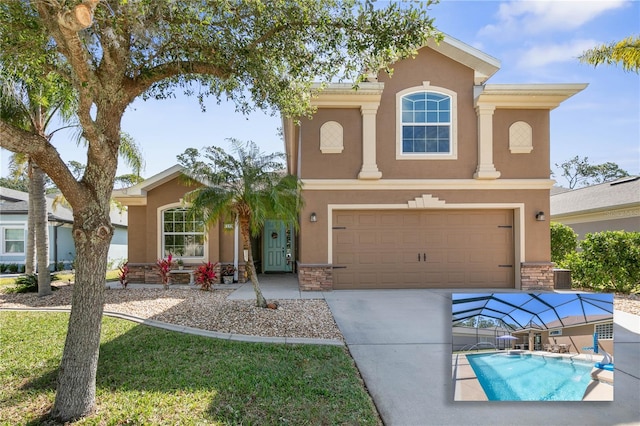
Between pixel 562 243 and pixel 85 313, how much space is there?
577 inches

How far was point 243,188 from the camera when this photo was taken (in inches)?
291

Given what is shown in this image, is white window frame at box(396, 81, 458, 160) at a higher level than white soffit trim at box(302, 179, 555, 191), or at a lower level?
higher

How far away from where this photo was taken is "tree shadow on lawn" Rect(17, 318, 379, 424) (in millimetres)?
3584

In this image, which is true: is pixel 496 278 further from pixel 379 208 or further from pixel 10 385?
pixel 10 385

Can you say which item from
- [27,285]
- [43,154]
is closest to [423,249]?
[43,154]

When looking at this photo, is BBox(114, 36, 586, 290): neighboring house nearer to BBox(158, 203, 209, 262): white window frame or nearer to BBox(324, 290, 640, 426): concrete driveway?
BBox(324, 290, 640, 426): concrete driveway

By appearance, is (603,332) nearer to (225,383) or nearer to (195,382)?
(225,383)

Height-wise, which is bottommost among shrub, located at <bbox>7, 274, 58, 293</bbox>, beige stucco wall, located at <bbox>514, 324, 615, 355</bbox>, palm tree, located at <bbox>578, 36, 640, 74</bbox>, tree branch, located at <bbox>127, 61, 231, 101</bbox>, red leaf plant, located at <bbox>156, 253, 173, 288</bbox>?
shrub, located at <bbox>7, 274, 58, 293</bbox>

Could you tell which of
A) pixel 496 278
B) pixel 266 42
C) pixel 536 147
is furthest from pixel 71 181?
pixel 536 147

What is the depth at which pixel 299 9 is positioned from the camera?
5.26m

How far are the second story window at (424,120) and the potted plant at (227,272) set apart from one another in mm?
6804

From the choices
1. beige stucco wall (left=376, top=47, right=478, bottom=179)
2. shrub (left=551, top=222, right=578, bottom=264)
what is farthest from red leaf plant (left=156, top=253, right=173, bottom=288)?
shrub (left=551, top=222, right=578, bottom=264)

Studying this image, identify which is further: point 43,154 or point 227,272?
point 227,272

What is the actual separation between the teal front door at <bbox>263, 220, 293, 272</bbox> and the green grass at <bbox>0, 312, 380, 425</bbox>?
881 cm
